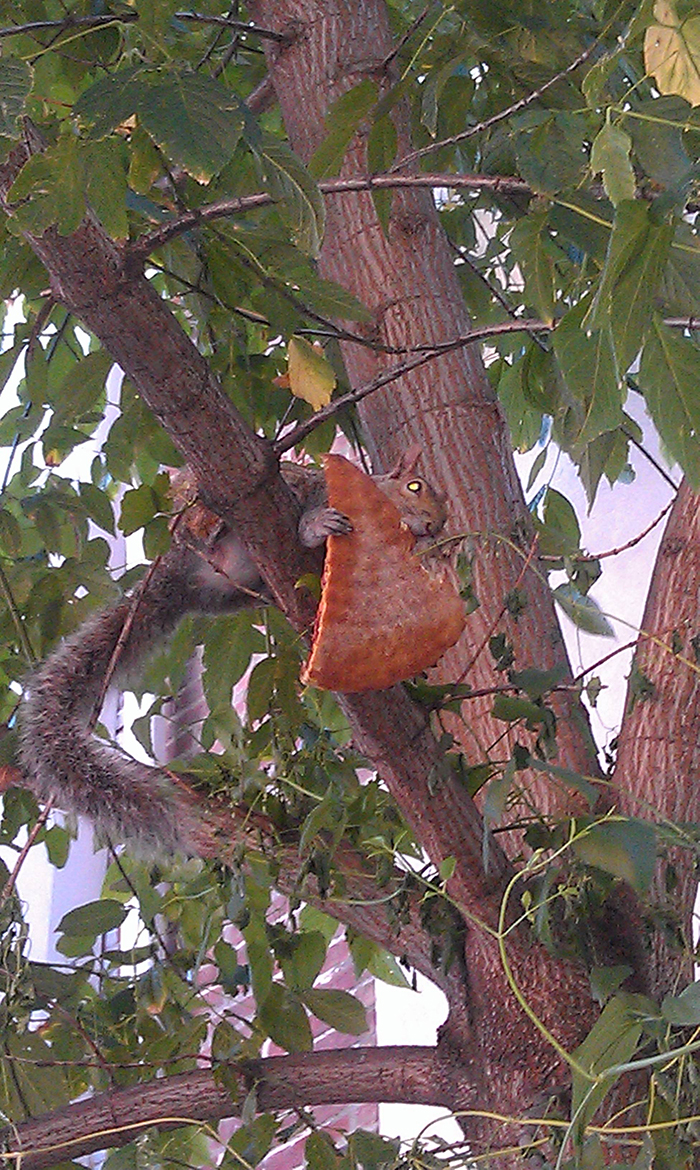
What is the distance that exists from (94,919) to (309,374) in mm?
525

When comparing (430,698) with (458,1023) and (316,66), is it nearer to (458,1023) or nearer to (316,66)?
(458,1023)

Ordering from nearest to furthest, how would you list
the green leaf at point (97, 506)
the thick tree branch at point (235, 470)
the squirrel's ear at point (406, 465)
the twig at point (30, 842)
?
1. the thick tree branch at point (235, 470)
2. the twig at point (30, 842)
3. the squirrel's ear at point (406, 465)
4. the green leaf at point (97, 506)

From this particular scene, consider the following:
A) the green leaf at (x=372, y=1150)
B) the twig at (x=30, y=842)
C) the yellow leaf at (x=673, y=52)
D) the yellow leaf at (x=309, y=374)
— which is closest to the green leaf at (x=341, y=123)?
the yellow leaf at (x=309, y=374)

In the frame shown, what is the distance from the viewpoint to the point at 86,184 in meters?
0.76

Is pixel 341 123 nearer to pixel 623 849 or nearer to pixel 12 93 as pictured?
pixel 12 93

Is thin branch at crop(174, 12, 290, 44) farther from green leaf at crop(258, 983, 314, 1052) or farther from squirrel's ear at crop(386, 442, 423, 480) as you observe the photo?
green leaf at crop(258, 983, 314, 1052)

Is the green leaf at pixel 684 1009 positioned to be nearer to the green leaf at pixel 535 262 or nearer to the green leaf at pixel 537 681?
the green leaf at pixel 537 681

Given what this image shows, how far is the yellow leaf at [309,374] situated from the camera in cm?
115

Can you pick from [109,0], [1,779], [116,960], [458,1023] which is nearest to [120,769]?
[1,779]

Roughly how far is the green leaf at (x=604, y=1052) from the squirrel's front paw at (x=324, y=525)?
320 mm

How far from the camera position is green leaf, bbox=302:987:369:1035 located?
1.22 metres

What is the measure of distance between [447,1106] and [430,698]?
1.01ft

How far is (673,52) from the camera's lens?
0.68m

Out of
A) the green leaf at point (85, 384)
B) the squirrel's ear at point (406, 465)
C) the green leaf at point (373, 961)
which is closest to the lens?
the squirrel's ear at point (406, 465)
